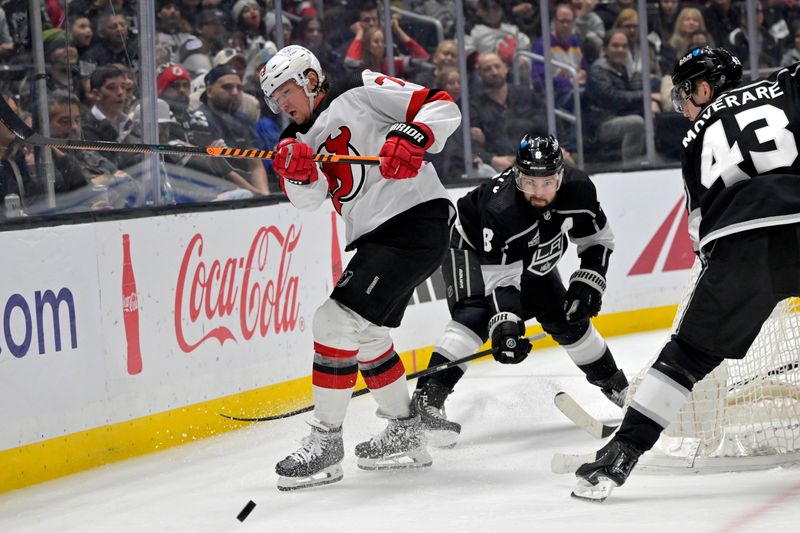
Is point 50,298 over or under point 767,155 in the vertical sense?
under

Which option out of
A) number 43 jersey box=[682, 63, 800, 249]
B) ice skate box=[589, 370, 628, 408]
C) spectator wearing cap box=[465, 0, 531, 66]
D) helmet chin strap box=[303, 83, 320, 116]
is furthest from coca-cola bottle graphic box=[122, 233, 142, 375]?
spectator wearing cap box=[465, 0, 531, 66]

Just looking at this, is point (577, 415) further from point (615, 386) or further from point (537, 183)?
point (537, 183)

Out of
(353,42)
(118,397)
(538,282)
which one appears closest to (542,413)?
(538,282)

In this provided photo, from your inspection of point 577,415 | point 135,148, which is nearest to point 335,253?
point 577,415

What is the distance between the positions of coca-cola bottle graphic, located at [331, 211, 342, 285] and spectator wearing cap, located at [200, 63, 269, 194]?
0.31 meters

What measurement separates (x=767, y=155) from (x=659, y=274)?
12.1ft

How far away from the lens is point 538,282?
3885 mm

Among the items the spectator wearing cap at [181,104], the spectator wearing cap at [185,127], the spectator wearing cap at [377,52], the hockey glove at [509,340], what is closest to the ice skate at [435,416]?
the hockey glove at [509,340]

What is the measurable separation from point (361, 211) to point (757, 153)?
1.15 meters

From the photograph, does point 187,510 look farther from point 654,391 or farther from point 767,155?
point 767,155

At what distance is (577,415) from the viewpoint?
3580 mm

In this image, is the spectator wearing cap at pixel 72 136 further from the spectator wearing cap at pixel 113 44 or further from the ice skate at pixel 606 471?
the ice skate at pixel 606 471

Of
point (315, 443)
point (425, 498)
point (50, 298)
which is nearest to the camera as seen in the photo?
point (425, 498)

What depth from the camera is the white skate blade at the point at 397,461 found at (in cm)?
350
